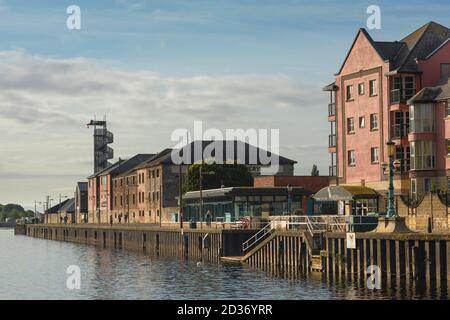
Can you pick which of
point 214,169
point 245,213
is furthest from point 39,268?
point 214,169

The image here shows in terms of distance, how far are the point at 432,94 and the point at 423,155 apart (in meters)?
5.57

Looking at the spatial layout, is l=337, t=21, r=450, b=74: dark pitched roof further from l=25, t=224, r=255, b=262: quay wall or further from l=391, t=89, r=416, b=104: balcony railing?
l=25, t=224, r=255, b=262: quay wall

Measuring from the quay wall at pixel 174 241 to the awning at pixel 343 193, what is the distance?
9.27 m

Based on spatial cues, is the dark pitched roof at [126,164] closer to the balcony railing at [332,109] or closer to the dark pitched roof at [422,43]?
the balcony railing at [332,109]

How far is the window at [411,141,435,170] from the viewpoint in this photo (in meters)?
80.4

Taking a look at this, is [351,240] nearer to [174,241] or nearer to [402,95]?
[402,95]

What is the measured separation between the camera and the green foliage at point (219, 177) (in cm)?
12862

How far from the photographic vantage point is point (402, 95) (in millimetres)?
84625

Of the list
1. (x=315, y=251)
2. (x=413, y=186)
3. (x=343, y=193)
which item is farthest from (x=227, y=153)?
(x=315, y=251)

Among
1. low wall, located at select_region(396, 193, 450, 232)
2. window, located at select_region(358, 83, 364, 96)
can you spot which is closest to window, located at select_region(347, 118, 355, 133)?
window, located at select_region(358, 83, 364, 96)

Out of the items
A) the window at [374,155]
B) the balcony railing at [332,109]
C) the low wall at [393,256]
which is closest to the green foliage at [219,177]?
the balcony railing at [332,109]

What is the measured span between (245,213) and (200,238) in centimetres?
935

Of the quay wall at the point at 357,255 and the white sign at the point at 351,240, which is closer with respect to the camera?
the quay wall at the point at 357,255

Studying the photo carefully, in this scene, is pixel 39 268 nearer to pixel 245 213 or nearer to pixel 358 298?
pixel 245 213
